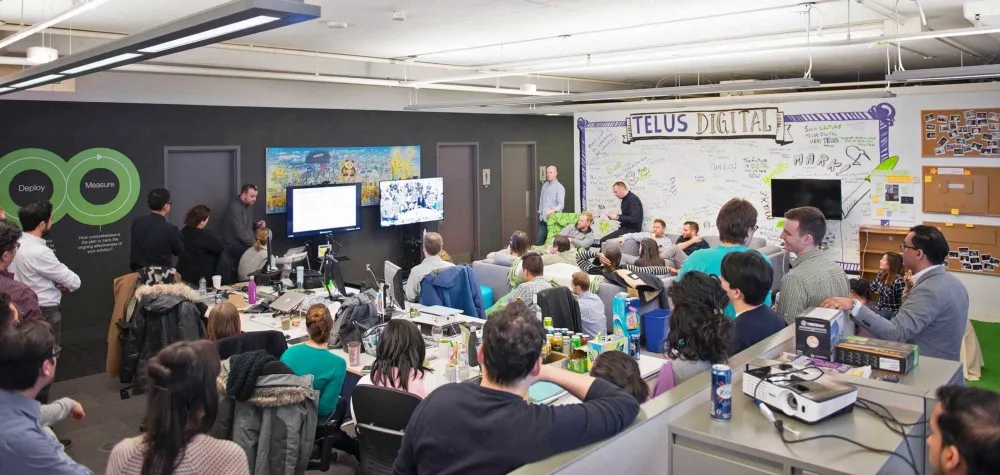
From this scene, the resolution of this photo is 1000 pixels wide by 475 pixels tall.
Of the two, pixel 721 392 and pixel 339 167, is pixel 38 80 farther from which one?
pixel 339 167

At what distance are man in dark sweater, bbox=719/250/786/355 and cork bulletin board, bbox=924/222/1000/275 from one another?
6794mm

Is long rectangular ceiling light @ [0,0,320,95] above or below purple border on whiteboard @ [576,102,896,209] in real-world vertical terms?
below

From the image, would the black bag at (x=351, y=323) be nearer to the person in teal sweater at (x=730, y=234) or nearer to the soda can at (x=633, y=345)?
the soda can at (x=633, y=345)

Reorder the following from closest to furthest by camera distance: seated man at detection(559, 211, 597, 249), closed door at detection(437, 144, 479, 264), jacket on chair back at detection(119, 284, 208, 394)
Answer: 1. jacket on chair back at detection(119, 284, 208, 394)
2. seated man at detection(559, 211, 597, 249)
3. closed door at detection(437, 144, 479, 264)

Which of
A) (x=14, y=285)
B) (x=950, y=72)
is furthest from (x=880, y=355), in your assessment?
(x=14, y=285)

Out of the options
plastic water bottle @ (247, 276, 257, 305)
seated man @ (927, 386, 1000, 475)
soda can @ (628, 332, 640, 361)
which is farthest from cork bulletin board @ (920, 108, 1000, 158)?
seated man @ (927, 386, 1000, 475)

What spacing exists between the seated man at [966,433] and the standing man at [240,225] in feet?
27.4

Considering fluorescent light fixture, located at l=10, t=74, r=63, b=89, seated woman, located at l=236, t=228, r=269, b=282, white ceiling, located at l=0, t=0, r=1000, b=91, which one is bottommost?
seated woman, located at l=236, t=228, r=269, b=282

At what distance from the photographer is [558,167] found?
14.8m

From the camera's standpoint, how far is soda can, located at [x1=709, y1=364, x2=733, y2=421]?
7.27 ft

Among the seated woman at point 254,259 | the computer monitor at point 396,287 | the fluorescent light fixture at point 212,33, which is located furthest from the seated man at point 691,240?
the fluorescent light fixture at point 212,33

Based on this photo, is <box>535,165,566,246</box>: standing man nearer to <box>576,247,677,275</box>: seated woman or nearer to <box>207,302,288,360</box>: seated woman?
<box>576,247,677,275</box>: seated woman

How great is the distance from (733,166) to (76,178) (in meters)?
8.26

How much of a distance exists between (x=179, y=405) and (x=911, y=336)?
3.21 metres
